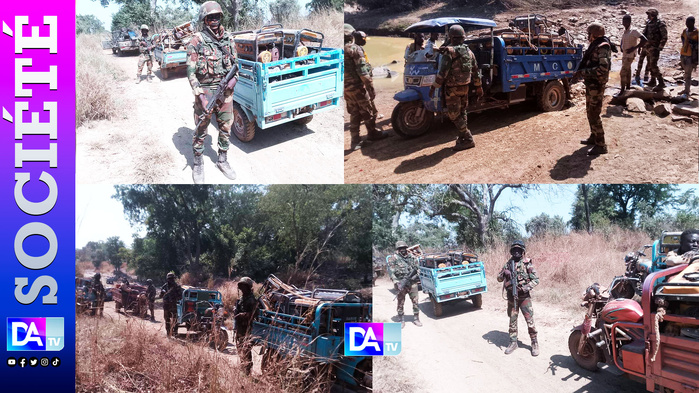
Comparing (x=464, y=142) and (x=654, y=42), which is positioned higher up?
(x=654, y=42)

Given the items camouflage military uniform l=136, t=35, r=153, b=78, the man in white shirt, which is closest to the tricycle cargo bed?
camouflage military uniform l=136, t=35, r=153, b=78

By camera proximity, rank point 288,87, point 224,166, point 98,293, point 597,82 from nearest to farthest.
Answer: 1. point 224,166
2. point 288,87
3. point 98,293
4. point 597,82

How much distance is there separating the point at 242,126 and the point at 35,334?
303 centimetres

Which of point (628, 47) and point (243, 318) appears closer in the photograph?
point (243, 318)

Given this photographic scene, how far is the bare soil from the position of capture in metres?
6.23

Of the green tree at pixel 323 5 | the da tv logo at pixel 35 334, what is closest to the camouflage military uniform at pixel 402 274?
the green tree at pixel 323 5

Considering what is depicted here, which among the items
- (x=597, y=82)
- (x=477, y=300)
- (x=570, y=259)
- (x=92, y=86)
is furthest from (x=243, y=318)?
(x=597, y=82)

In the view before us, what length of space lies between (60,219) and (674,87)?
860 cm

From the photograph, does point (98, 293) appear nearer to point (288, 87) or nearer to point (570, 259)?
point (288, 87)

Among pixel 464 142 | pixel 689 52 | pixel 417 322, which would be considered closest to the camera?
pixel 417 322

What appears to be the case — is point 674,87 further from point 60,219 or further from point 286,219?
point 60,219

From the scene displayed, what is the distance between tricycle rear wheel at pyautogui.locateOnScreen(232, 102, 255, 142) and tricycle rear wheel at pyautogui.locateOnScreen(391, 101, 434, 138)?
195 centimetres

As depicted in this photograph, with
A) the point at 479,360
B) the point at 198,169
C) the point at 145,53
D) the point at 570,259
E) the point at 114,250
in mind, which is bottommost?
the point at 479,360

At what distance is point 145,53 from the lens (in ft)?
21.7
